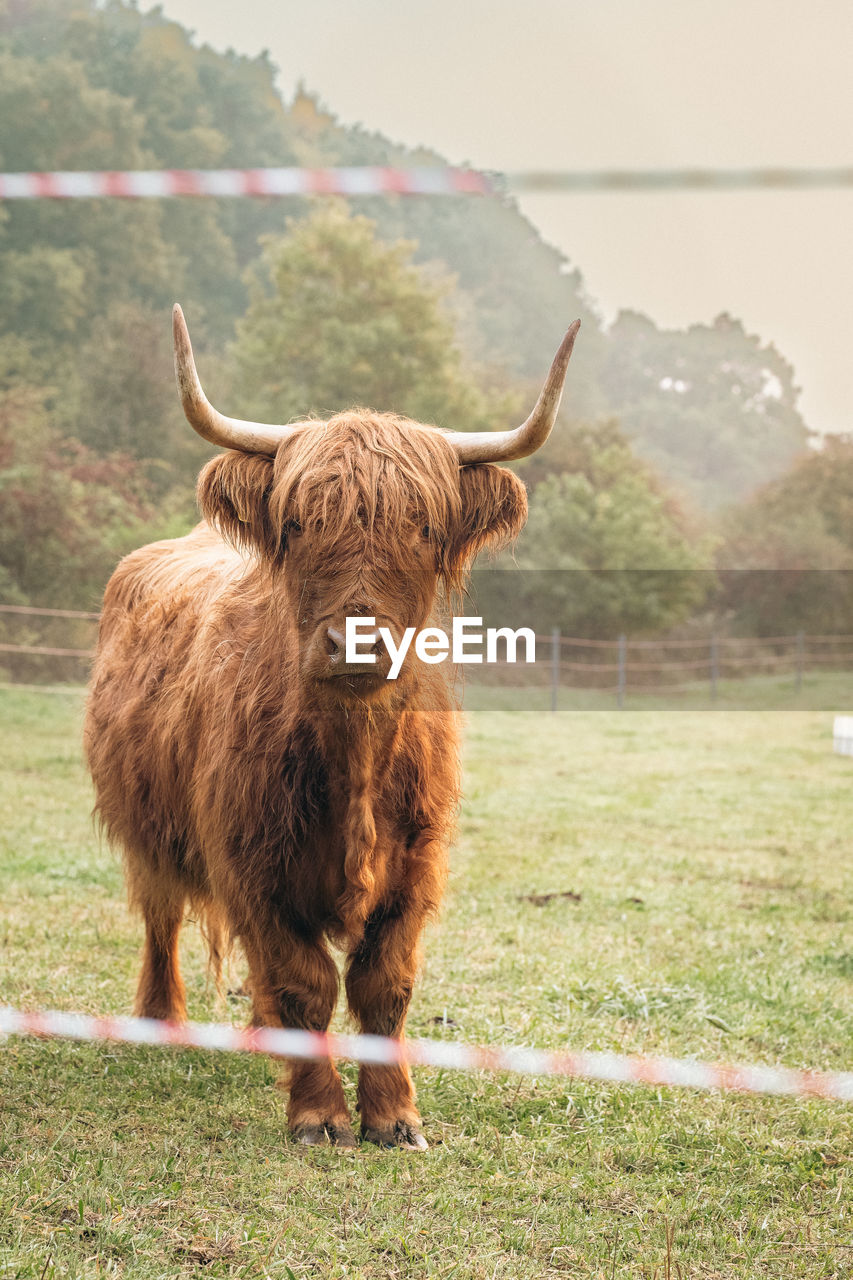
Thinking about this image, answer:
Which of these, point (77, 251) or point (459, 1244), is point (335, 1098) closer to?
point (459, 1244)

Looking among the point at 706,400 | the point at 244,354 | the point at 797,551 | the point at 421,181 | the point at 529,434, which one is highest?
the point at 706,400

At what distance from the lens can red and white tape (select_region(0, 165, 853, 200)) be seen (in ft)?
7.97

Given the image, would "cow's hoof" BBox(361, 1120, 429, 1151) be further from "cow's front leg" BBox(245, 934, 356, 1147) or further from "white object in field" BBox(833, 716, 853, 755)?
"white object in field" BBox(833, 716, 853, 755)

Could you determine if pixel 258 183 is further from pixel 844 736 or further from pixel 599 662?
pixel 599 662

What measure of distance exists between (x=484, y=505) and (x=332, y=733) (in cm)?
68

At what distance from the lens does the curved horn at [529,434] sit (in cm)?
234

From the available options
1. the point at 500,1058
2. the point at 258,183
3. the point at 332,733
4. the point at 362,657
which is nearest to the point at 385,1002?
the point at 500,1058

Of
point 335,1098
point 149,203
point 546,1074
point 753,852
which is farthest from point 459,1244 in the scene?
point 149,203

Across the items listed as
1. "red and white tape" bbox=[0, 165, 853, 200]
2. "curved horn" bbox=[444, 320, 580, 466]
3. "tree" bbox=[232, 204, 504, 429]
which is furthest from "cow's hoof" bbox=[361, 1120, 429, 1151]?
"tree" bbox=[232, 204, 504, 429]

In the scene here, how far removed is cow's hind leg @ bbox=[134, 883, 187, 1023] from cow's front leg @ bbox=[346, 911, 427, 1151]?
38.0 inches

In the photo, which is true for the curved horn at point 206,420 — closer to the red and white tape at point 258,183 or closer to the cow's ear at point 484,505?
the cow's ear at point 484,505

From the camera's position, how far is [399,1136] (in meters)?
2.74

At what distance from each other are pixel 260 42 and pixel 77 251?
72.3ft

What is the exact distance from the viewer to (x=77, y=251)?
3016cm
